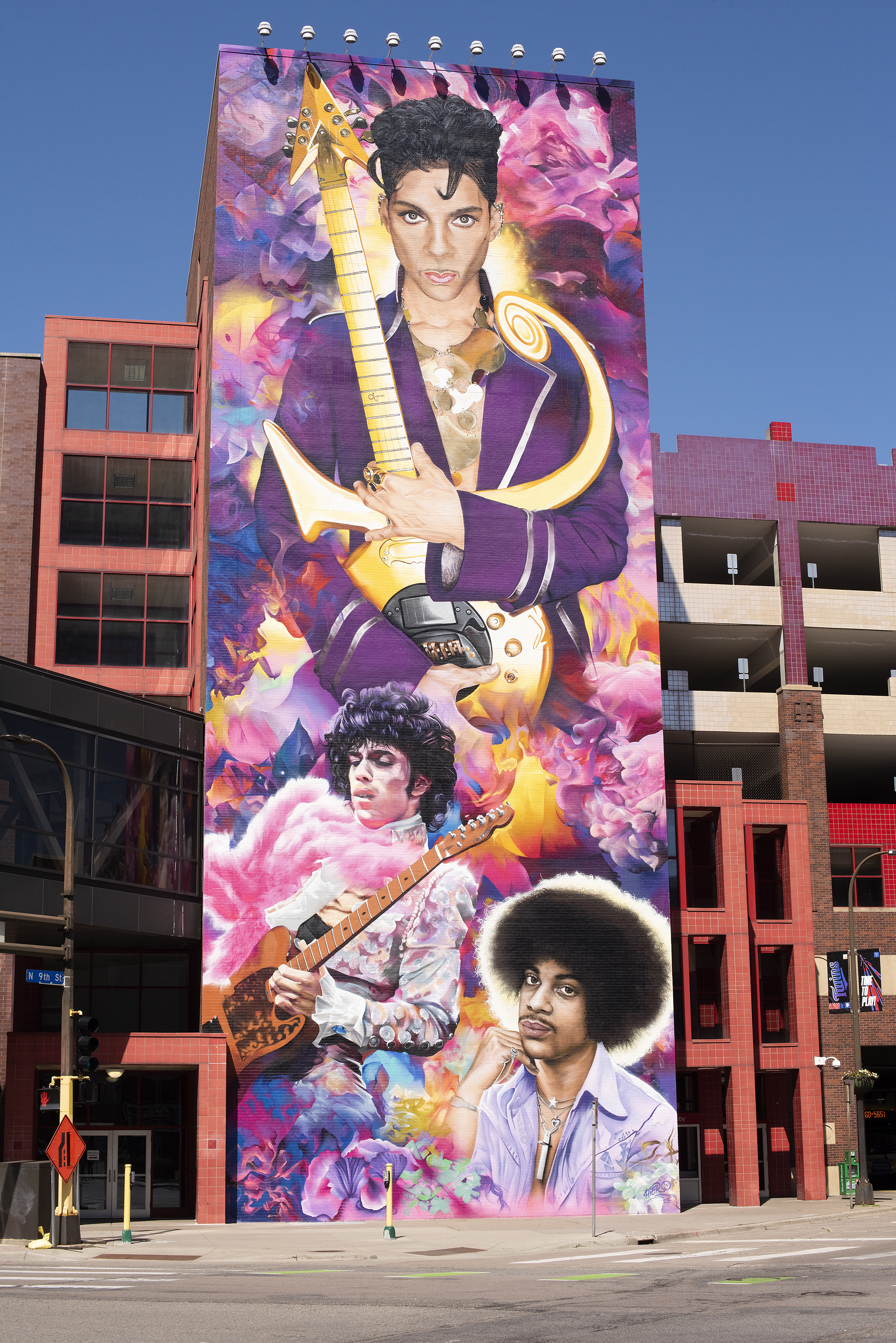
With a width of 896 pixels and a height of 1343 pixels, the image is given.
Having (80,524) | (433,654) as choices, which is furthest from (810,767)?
(80,524)

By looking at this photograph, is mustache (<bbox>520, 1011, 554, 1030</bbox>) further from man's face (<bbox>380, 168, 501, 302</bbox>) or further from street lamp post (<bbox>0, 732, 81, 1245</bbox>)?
man's face (<bbox>380, 168, 501, 302</bbox>)

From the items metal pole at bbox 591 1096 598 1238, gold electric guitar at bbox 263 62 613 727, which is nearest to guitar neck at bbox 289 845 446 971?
gold electric guitar at bbox 263 62 613 727

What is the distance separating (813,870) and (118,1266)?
1285 inches

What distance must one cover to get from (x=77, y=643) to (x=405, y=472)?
13.8 metres

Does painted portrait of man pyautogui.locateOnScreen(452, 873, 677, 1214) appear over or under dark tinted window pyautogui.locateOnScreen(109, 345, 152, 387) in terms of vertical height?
under

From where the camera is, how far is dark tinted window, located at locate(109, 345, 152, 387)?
173 feet

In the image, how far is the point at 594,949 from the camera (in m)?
42.9

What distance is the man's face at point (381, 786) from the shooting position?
1673 inches

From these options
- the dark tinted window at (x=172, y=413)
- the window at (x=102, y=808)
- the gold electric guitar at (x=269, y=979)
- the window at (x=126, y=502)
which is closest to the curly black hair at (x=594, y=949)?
the gold electric guitar at (x=269, y=979)

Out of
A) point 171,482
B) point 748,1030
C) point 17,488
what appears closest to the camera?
point 748,1030

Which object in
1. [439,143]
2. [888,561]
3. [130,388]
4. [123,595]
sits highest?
[439,143]

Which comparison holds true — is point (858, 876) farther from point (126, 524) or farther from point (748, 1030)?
point (126, 524)

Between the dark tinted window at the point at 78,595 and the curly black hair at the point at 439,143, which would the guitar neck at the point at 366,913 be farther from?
the curly black hair at the point at 439,143

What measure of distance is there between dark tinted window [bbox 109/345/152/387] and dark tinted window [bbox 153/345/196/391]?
1.08 feet
